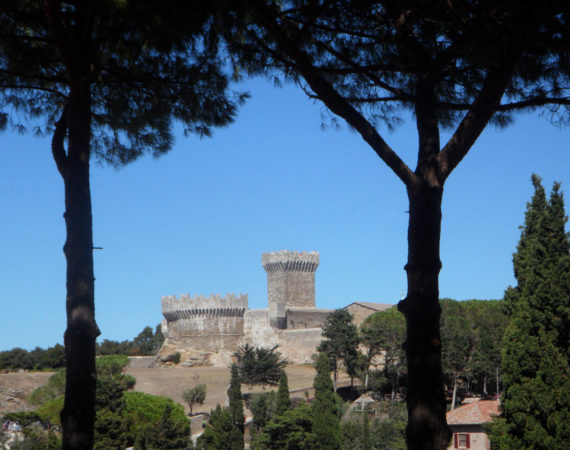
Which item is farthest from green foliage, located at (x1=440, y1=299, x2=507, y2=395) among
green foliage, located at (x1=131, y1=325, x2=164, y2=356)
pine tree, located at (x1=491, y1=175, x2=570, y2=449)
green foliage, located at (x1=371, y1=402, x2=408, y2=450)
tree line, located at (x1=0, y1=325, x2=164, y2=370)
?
green foliage, located at (x1=131, y1=325, x2=164, y2=356)

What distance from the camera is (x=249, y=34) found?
7.93 m

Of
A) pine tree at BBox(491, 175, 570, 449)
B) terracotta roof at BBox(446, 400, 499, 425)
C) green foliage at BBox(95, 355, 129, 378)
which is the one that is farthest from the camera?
green foliage at BBox(95, 355, 129, 378)

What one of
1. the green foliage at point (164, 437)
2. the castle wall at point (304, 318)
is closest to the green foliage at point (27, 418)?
the green foliage at point (164, 437)

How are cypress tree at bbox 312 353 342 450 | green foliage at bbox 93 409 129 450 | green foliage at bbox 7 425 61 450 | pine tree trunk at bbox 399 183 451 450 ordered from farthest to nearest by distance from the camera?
cypress tree at bbox 312 353 342 450
green foliage at bbox 93 409 129 450
green foliage at bbox 7 425 61 450
pine tree trunk at bbox 399 183 451 450

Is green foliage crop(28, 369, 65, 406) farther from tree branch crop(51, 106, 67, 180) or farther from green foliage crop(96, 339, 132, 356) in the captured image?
tree branch crop(51, 106, 67, 180)

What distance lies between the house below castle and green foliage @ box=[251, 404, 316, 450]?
72.1ft

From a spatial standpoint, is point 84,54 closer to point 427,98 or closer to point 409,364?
point 427,98

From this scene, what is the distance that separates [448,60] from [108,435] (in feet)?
71.0

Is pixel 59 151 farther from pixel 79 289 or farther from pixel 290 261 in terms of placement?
pixel 290 261

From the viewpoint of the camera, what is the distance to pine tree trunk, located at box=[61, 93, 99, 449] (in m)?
6.46

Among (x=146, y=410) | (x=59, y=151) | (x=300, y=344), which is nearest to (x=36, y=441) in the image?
(x=146, y=410)

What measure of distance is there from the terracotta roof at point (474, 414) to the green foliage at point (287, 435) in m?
5.40

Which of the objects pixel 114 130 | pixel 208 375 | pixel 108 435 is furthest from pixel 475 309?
pixel 114 130

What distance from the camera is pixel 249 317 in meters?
52.6
